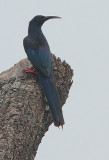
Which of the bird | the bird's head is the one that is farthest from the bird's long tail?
the bird's head

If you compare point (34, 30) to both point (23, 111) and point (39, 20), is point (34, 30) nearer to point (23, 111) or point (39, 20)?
point (39, 20)

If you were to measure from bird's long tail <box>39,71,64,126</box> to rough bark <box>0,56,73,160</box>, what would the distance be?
2.8 inches

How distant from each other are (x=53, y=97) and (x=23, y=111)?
858 millimetres

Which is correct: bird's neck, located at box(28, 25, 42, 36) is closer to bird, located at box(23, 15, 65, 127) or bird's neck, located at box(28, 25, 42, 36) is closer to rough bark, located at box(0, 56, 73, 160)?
bird, located at box(23, 15, 65, 127)

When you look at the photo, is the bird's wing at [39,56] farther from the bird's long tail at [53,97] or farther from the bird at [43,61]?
the bird's long tail at [53,97]

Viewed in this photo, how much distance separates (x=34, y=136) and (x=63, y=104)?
127 centimetres

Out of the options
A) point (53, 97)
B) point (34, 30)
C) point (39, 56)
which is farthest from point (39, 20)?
point (53, 97)

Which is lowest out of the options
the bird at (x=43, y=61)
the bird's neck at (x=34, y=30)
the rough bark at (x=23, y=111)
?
the rough bark at (x=23, y=111)

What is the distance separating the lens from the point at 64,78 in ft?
15.6

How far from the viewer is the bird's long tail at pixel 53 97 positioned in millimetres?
4457

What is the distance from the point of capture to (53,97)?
464 centimetres

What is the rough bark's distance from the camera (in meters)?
3.58

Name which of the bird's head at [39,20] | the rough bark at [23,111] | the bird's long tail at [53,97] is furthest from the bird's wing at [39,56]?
the bird's head at [39,20]

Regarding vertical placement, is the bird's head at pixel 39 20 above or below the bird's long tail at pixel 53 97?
above
